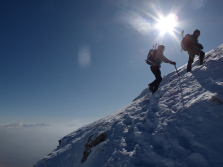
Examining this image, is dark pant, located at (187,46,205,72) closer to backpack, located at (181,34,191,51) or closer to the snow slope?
backpack, located at (181,34,191,51)

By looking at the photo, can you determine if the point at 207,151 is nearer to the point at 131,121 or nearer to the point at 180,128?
the point at 180,128

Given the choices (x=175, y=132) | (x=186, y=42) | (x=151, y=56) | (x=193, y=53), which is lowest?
(x=175, y=132)

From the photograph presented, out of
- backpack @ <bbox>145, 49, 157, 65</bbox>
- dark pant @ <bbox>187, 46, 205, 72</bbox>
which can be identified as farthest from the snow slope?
backpack @ <bbox>145, 49, 157, 65</bbox>

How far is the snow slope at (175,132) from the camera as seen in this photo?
4.99 m

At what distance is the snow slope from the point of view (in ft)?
16.4

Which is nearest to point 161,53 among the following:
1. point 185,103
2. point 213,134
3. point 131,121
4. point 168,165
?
point 185,103

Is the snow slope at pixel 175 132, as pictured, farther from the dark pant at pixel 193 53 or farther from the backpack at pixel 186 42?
the backpack at pixel 186 42

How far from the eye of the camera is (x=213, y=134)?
206 inches

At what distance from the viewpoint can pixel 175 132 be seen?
6.07 meters

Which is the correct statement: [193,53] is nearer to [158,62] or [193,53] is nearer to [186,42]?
[186,42]

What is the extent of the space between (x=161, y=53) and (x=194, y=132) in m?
6.71

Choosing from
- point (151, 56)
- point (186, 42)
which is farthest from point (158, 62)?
point (186, 42)

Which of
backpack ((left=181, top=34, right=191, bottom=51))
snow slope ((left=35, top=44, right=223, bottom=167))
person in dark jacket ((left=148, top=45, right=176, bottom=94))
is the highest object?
backpack ((left=181, top=34, right=191, bottom=51))

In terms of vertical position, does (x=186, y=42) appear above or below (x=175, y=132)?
above
